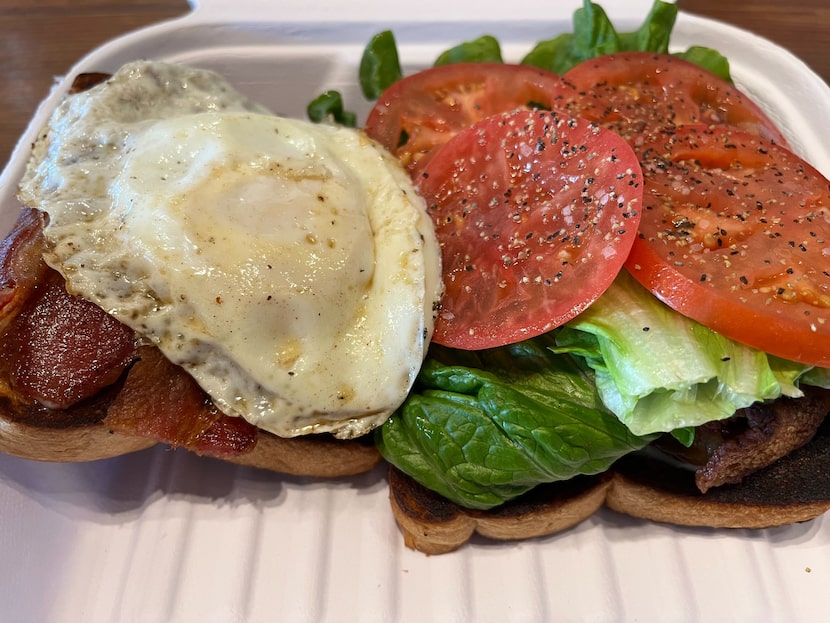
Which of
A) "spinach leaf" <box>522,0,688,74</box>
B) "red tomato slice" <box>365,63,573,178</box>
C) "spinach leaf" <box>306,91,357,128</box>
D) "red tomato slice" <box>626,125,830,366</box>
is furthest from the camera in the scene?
"spinach leaf" <box>306,91,357,128</box>

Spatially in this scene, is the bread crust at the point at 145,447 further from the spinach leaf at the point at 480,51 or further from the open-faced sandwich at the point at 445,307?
the spinach leaf at the point at 480,51

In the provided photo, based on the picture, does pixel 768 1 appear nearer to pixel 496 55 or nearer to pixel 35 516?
pixel 496 55

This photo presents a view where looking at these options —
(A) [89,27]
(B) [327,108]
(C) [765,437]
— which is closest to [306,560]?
(C) [765,437]

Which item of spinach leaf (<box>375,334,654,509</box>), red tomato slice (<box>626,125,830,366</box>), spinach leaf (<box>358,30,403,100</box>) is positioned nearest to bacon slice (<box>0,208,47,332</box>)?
spinach leaf (<box>375,334,654,509</box>)

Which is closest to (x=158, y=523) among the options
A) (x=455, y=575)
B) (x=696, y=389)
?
(x=455, y=575)

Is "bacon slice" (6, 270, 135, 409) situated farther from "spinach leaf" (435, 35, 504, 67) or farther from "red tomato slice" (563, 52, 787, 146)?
"spinach leaf" (435, 35, 504, 67)

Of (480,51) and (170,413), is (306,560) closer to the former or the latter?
(170,413)
